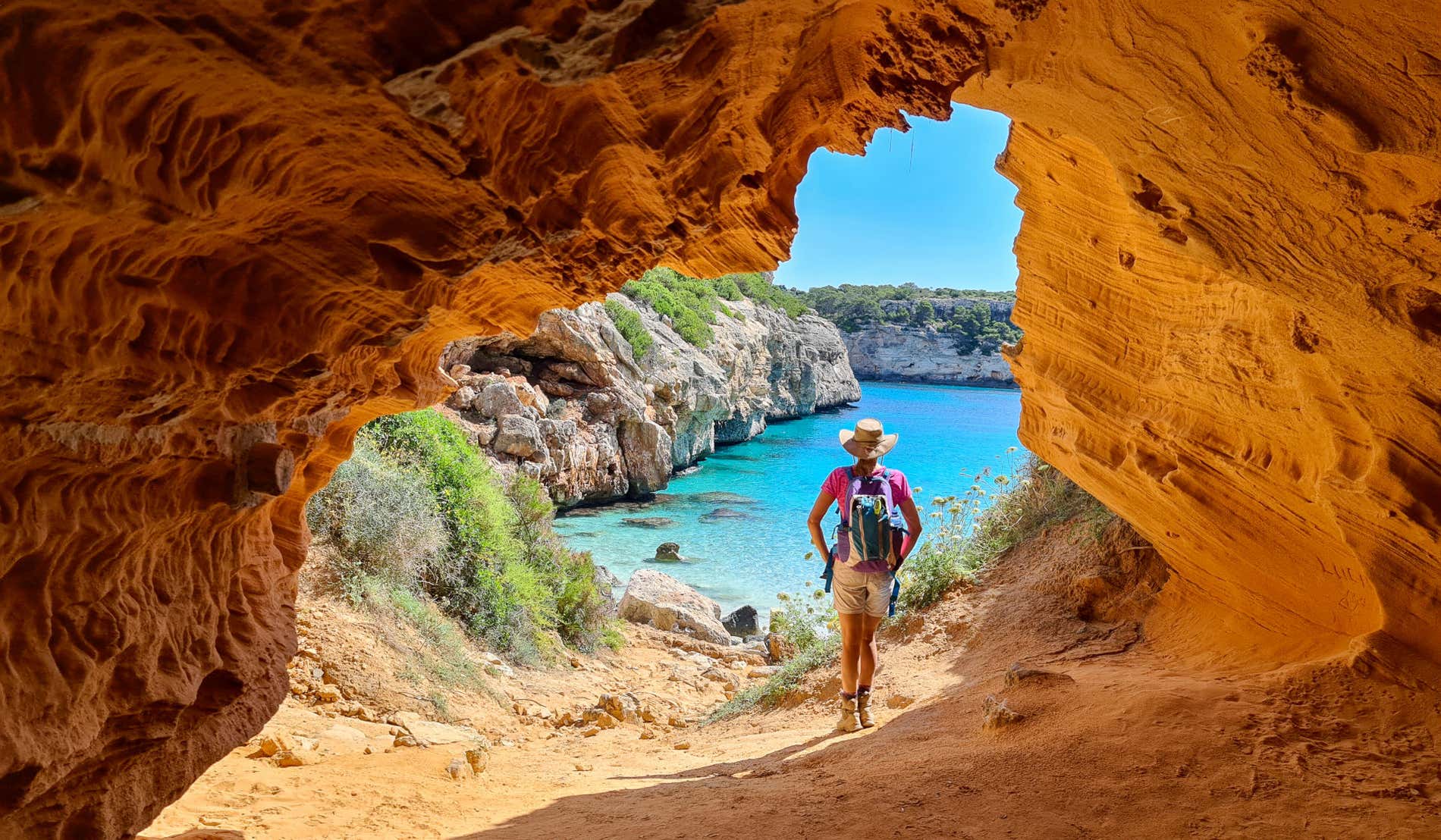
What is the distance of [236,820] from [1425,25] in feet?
17.6

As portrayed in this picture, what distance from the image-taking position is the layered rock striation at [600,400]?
48.9 ft

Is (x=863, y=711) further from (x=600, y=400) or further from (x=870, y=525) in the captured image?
(x=600, y=400)

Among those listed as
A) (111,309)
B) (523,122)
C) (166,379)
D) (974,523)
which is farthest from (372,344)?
(974,523)

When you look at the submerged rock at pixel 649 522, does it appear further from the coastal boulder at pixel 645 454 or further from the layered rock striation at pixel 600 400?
the coastal boulder at pixel 645 454

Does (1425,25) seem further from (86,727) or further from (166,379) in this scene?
(86,727)

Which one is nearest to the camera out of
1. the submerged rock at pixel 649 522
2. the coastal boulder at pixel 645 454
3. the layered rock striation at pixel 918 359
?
the submerged rock at pixel 649 522

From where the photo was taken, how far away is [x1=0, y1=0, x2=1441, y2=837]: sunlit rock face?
1.81 meters

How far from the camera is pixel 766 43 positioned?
2.40 m

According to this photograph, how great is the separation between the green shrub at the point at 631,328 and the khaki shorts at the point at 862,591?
55.8 ft

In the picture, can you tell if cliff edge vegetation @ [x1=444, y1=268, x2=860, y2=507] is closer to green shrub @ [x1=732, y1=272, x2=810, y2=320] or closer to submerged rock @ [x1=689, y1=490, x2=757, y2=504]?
submerged rock @ [x1=689, y1=490, x2=757, y2=504]

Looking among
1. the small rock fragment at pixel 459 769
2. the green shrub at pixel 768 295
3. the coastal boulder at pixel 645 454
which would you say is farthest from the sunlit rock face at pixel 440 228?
the green shrub at pixel 768 295

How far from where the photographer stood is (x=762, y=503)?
74.4 feet

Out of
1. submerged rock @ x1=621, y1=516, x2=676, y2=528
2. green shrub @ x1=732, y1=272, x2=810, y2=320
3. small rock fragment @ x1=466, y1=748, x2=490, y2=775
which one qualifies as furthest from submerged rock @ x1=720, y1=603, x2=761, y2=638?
green shrub @ x1=732, y1=272, x2=810, y2=320

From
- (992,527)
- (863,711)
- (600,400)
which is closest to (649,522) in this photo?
(600,400)
